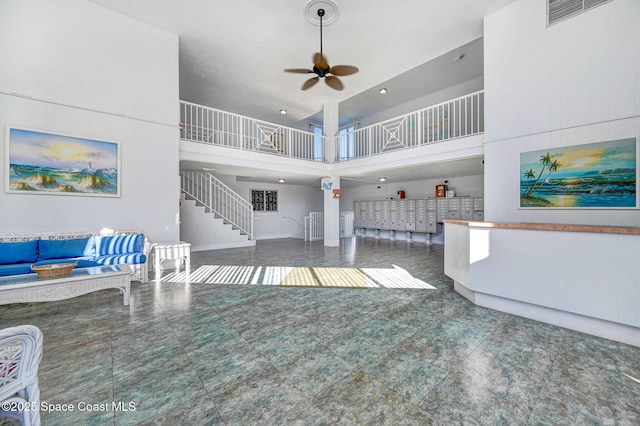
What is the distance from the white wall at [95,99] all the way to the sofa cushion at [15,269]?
0.86 metres

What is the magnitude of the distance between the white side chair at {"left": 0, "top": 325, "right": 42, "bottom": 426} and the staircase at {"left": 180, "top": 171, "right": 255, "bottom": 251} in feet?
23.7

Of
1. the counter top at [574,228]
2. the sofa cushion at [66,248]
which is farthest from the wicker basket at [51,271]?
the counter top at [574,228]

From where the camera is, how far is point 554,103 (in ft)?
13.2

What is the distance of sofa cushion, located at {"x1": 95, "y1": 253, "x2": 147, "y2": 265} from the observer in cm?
405

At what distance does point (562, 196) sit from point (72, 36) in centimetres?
858

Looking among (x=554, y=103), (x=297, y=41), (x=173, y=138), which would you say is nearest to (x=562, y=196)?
(x=554, y=103)

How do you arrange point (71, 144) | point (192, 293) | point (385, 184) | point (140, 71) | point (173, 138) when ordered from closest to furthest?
point (192, 293) → point (71, 144) → point (140, 71) → point (173, 138) → point (385, 184)

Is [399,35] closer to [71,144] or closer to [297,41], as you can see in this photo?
[297,41]

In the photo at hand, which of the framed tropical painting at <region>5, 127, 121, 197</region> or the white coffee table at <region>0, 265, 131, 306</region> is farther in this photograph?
the framed tropical painting at <region>5, 127, 121, 197</region>

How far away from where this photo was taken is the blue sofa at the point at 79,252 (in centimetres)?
364

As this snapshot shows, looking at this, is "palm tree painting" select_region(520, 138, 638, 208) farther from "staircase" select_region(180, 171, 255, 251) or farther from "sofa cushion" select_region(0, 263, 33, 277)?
"staircase" select_region(180, 171, 255, 251)

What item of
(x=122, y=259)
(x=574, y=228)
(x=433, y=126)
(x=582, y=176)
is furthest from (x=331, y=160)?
(x=574, y=228)

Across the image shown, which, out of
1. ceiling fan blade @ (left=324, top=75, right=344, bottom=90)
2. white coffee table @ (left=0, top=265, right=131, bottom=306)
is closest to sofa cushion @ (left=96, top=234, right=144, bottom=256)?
white coffee table @ (left=0, top=265, right=131, bottom=306)

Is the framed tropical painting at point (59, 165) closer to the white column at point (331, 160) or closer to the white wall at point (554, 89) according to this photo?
the white column at point (331, 160)
